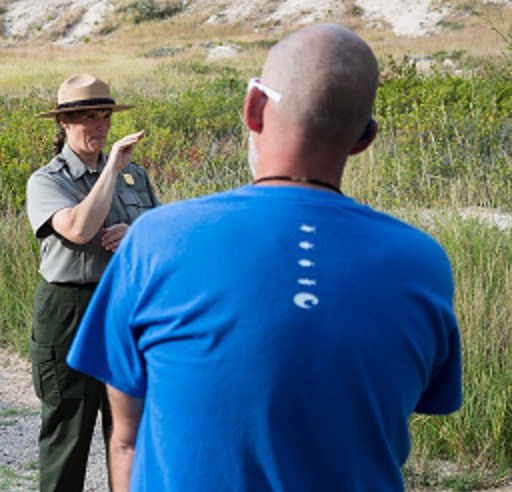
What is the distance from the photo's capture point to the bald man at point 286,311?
174cm

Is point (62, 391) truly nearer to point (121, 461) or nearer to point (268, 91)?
point (121, 461)

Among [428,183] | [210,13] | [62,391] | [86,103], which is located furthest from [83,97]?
[210,13]

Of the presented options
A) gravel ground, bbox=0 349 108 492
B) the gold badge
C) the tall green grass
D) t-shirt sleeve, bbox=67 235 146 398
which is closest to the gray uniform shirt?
the gold badge

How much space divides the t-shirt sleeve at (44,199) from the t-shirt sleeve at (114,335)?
2015 millimetres

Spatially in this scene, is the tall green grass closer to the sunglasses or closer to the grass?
the grass

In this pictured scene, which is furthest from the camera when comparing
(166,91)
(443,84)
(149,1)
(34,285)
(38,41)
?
(149,1)

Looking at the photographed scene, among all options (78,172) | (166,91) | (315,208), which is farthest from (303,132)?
(166,91)

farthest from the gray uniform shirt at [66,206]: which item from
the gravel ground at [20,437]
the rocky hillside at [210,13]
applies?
the rocky hillside at [210,13]

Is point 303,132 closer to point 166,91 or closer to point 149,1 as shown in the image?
point 166,91

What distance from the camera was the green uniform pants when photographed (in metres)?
3.95

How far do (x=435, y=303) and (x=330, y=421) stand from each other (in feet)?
0.82

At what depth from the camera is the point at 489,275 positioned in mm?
5414

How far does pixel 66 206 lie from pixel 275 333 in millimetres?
2272

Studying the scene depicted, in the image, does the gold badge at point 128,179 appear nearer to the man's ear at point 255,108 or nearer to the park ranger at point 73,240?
the park ranger at point 73,240
